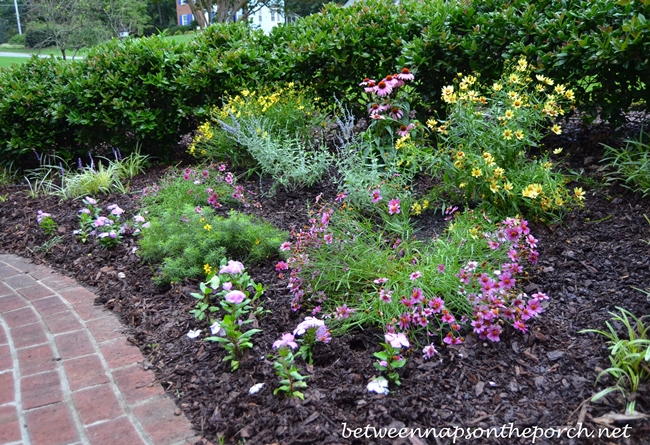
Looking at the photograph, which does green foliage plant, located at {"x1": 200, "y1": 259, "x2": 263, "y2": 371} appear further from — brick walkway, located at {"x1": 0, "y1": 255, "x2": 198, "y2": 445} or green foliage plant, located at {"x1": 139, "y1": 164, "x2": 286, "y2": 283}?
green foliage plant, located at {"x1": 139, "y1": 164, "x2": 286, "y2": 283}

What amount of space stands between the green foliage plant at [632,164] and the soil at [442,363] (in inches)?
3.3

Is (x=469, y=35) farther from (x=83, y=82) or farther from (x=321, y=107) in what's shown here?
(x=83, y=82)

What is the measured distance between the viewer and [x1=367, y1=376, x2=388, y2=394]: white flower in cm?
212

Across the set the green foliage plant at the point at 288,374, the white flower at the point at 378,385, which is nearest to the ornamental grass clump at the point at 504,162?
the white flower at the point at 378,385

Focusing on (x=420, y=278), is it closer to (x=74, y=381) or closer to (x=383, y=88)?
(x=74, y=381)

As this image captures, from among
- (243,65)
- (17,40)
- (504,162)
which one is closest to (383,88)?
(504,162)

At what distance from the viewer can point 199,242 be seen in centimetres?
322

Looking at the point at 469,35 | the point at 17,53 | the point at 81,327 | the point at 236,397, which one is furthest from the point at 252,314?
the point at 17,53

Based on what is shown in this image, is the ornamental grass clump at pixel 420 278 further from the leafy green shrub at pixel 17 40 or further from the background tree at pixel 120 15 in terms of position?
the leafy green shrub at pixel 17 40

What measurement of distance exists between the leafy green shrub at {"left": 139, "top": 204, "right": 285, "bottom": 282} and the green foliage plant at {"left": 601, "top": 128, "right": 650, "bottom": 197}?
2.30 m

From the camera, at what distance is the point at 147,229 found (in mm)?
3584

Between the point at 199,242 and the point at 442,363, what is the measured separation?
1.62 metres

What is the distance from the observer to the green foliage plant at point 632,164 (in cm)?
345

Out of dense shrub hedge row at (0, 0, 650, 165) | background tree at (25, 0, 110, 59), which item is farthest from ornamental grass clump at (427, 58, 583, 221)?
background tree at (25, 0, 110, 59)
